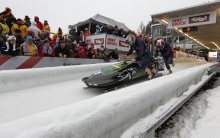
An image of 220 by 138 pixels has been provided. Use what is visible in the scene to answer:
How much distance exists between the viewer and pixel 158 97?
1.98 meters

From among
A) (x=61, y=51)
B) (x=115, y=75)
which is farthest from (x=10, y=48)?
(x=115, y=75)

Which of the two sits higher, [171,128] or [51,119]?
[51,119]

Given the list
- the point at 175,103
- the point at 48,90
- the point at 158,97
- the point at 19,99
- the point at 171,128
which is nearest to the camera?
the point at 158,97

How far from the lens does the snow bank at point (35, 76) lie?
2.95 meters

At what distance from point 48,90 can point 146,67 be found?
2.25m

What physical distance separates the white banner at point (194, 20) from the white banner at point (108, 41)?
3036mm

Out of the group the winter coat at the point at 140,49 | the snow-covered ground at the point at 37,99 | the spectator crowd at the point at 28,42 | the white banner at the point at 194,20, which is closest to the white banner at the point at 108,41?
the spectator crowd at the point at 28,42

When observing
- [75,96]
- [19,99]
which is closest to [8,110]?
[19,99]

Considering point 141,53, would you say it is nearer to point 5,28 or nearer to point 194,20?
point 5,28

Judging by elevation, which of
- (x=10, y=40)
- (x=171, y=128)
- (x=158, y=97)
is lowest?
(x=171, y=128)

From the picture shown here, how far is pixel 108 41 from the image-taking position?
9.46 m

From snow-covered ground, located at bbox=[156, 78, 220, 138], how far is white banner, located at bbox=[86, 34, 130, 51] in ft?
22.7

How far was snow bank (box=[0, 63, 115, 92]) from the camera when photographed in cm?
295

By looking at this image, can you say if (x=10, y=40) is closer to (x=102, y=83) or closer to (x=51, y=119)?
(x=102, y=83)
